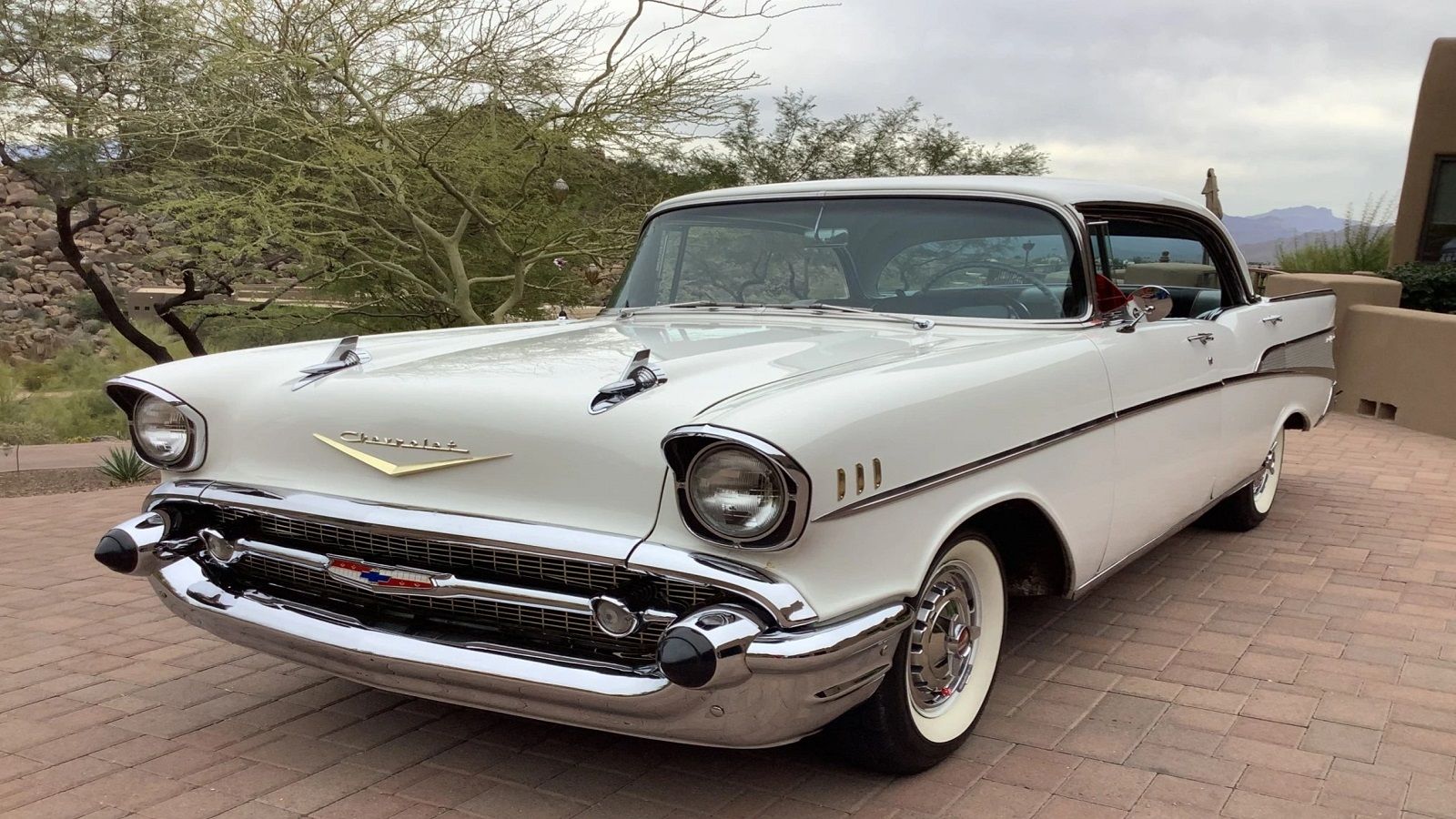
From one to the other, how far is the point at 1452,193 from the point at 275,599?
16.6 meters

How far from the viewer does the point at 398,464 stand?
260 centimetres

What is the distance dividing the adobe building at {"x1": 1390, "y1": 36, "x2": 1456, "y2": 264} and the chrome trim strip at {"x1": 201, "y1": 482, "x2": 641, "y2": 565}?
16041 millimetres

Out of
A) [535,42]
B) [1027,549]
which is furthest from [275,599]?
[535,42]

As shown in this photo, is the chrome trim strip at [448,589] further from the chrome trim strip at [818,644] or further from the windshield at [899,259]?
the windshield at [899,259]

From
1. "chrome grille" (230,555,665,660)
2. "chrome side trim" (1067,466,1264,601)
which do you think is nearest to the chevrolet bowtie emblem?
"chrome grille" (230,555,665,660)

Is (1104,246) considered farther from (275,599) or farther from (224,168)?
(224,168)

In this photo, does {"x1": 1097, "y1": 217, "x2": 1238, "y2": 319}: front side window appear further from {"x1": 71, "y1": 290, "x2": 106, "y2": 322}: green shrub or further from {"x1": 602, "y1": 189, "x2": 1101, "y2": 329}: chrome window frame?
{"x1": 71, "y1": 290, "x2": 106, "y2": 322}: green shrub

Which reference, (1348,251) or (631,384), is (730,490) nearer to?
(631,384)

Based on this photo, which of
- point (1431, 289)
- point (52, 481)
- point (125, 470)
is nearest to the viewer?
point (125, 470)

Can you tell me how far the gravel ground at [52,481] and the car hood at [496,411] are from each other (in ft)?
16.4

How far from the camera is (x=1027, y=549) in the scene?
3.22 m

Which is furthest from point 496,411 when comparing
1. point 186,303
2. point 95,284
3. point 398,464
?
point 95,284

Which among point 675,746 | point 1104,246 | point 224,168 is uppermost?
point 224,168

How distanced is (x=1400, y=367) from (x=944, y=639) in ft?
27.0
